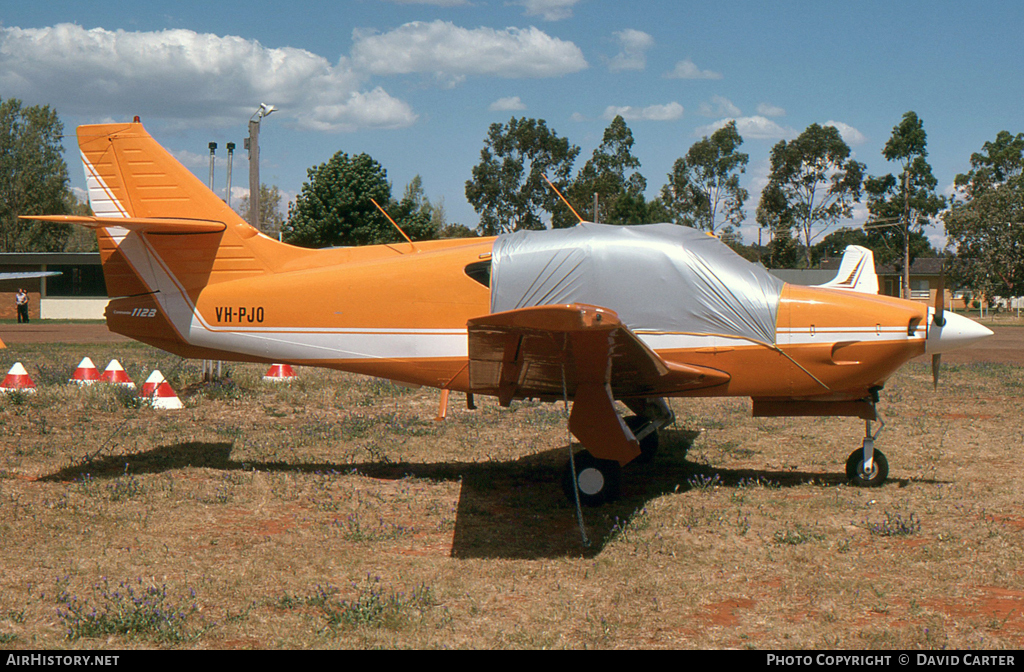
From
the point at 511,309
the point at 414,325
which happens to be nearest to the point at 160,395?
the point at 414,325

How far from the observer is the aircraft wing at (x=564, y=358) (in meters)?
5.00

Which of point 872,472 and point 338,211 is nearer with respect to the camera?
point 872,472

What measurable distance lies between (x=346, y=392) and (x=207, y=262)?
4.73 meters

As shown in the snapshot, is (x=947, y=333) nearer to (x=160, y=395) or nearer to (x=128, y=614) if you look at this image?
(x=128, y=614)

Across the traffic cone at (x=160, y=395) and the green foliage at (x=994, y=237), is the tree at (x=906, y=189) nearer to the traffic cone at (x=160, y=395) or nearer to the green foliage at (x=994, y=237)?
the green foliage at (x=994, y=237)

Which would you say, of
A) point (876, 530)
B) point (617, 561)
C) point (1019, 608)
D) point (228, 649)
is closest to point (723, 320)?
point (876, 530)

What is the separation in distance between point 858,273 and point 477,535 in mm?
6634

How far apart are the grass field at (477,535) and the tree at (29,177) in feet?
206

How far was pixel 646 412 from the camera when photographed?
8883 mm

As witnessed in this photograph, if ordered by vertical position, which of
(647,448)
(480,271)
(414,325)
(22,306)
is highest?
(480,271)

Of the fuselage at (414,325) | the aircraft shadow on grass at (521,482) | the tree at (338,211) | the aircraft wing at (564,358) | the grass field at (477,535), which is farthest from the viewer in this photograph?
the tree at (338,211)

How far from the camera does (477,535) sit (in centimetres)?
612

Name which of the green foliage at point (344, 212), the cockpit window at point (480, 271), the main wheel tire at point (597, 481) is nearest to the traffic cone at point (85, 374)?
the cockpit window at point (480, 271)

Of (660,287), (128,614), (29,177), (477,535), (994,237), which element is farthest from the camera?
(29,177)
